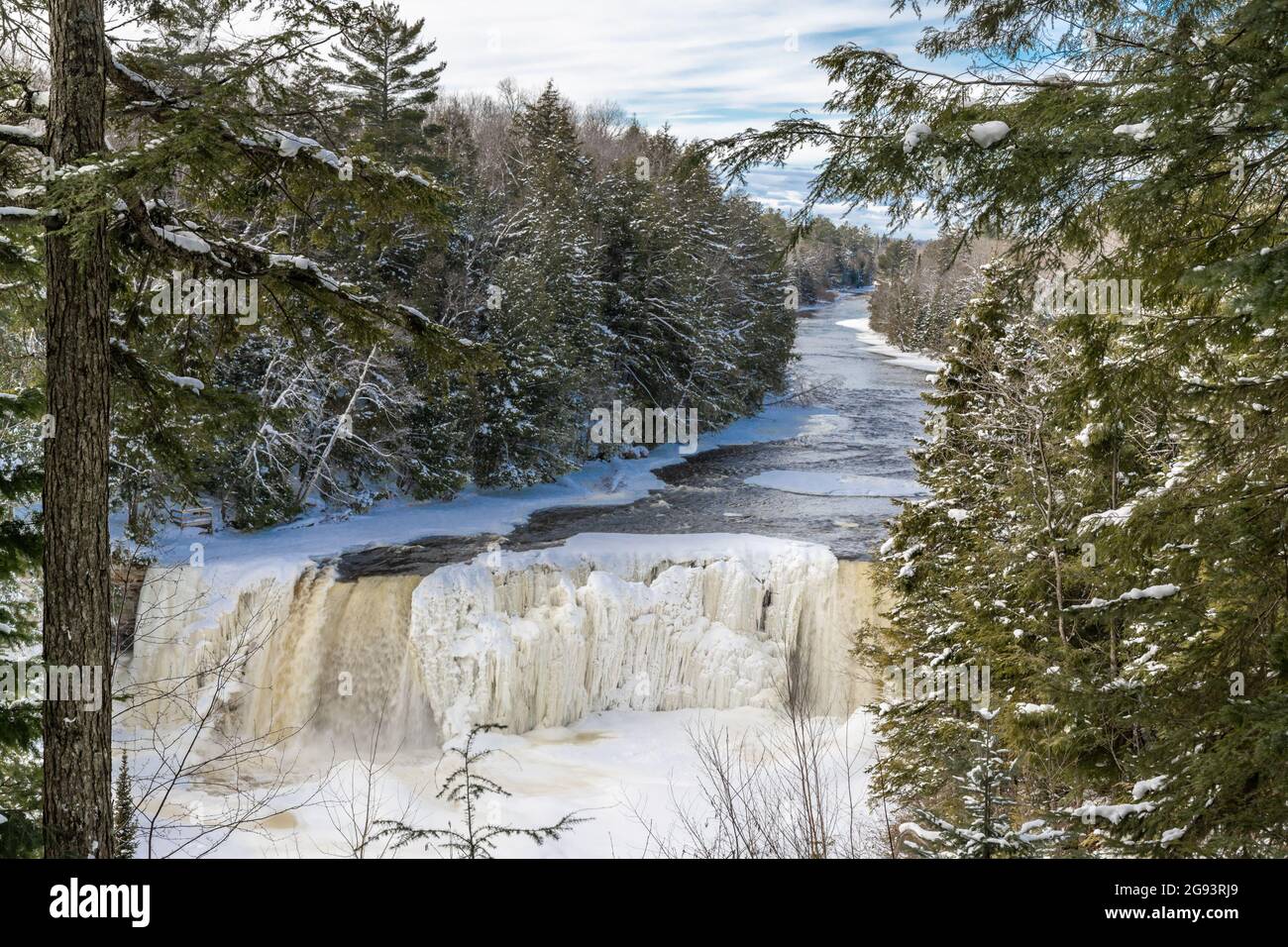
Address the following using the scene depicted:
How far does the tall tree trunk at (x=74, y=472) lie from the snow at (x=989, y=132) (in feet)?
→ 14.4

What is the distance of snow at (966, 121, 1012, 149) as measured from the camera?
4.44 metres

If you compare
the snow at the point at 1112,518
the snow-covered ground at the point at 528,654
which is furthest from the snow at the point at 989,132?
the snow-covered ground at the point at 528,654

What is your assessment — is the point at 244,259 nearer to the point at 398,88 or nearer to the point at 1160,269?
the point at 1160,269

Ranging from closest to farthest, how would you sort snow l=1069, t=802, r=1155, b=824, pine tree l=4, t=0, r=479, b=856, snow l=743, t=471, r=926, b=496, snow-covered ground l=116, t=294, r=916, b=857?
pine tree l=4, t=0, r=479, b=856 < snow l=1069, t=802, r=1155, b=824 < snow-covered ground l=116, t=294, r=916, b=857 < snow l=743, t=471, r=926, b=496

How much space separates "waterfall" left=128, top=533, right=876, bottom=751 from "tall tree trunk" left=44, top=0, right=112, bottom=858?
11.2 meters

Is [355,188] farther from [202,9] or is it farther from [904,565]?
[904,565]

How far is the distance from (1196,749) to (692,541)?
546 inches

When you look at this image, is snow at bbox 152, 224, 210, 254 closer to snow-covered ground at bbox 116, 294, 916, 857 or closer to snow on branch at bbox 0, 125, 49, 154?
snow on branch at bbox 0, 125, 49, 154

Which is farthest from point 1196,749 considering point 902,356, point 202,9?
point 902,356

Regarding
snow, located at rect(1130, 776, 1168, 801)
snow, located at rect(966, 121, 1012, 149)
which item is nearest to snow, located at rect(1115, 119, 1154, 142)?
snow, located at rect(966, 121, 1012, 149)

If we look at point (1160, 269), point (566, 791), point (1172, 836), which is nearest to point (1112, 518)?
point (1160, 269)

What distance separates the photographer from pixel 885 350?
4425 cm

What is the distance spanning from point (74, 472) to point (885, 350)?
139 ft

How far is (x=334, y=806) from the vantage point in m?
13.0
